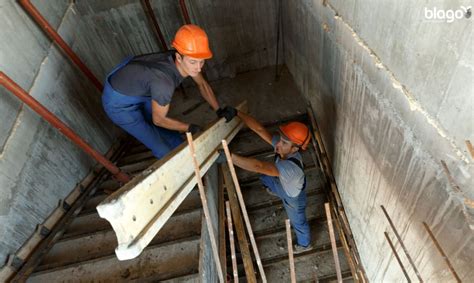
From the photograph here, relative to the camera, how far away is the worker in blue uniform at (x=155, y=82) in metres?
2.75

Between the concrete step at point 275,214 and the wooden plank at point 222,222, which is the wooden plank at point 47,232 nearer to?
the wooden plank at point 222,222

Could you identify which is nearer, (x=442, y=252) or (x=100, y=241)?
(x=442, y=252)

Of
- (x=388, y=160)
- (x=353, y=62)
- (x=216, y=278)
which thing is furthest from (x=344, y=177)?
(x=216, y=278)

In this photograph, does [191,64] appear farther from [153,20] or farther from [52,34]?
[153,20]

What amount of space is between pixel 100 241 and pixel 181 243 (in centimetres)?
100

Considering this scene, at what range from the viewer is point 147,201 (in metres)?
1.99

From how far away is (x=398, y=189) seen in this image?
83.7 inches

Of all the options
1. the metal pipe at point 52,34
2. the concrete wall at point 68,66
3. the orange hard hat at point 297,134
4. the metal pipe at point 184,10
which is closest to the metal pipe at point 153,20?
the concrete wall at point 68,66

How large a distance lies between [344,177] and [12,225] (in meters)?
3.54

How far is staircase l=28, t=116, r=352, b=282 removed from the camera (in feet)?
9.02

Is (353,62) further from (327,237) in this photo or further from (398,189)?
(327,237)

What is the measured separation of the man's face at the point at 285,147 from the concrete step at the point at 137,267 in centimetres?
127

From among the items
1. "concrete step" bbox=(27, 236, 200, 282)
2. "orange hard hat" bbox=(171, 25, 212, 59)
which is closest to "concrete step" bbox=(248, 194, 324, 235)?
"concrete step" bbox=(27, 236, 200, 282)

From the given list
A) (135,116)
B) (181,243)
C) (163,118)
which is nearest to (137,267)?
(181,243)
